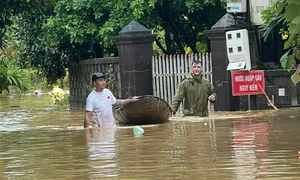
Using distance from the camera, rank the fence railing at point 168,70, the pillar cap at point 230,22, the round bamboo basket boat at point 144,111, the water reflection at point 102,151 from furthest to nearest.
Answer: the fence railing at point 168,70 → the pillar cap at point 230,22 → the round bamboo basket boat at point 144,111 → the water reflection at point 102,151

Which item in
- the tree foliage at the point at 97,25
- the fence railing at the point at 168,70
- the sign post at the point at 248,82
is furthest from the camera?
the tree foliage at the point at 97,25

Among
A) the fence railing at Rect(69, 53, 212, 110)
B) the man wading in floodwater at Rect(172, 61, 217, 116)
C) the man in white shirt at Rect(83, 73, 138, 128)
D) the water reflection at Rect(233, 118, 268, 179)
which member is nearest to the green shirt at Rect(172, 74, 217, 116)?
the man wading in floodwater at Rect(172, 61, 217, 116)

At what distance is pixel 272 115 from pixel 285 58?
28.4ft

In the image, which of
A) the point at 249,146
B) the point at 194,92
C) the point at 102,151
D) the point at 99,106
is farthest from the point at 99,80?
the point at 249,146

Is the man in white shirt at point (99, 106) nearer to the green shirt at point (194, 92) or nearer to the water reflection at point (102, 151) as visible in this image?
the water reflection at point (102, 151)

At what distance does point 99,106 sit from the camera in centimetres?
1368

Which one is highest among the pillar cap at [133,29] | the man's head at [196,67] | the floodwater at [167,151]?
the pillar cap at [133,29]

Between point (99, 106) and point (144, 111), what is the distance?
6.18 feet

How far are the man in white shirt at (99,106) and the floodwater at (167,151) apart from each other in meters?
0.18

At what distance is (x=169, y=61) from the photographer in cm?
2083

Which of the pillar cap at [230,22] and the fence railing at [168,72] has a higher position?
the pillar cap at [230,22]

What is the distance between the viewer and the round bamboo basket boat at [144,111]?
50.0 feet

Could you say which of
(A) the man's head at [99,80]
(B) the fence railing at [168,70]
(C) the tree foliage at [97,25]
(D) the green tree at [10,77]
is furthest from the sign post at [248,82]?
(A) the man's head at [99,80]

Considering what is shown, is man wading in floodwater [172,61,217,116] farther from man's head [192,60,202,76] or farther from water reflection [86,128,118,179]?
water reflection [86,128,118,179]
